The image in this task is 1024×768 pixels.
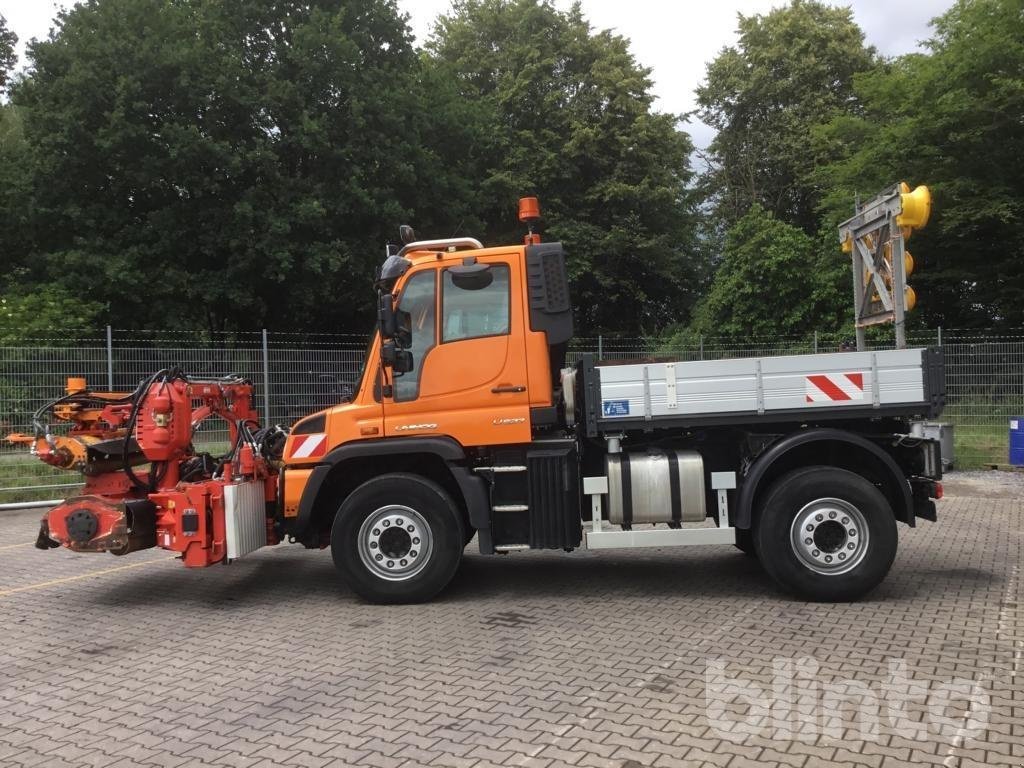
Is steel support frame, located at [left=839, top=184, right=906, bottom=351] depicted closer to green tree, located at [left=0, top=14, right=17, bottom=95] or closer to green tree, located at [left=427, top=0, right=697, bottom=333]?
green tree, located at [left=427, top=0, right=697, bottom=333]

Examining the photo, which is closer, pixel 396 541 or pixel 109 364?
pixel 396 541

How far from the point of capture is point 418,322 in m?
6.27

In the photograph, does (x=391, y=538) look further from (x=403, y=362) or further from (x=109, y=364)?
(x=109, y=364)

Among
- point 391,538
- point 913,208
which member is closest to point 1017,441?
point 913,208

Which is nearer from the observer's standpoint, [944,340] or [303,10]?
[944,340]

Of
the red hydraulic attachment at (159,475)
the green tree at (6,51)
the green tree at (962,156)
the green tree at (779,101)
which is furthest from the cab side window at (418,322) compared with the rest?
the green tree at (6,51)

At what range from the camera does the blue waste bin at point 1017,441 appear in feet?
43.3

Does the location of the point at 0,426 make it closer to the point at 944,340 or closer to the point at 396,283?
the point at 396,283

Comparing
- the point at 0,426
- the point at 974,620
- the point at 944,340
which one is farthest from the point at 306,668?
the point at 944,340

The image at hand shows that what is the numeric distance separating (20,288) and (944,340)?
21.3 meters

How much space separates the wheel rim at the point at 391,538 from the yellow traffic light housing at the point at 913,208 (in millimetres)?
5459

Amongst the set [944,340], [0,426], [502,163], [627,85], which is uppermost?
[627,85]

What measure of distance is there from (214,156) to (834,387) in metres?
18.6

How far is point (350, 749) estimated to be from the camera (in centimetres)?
371
